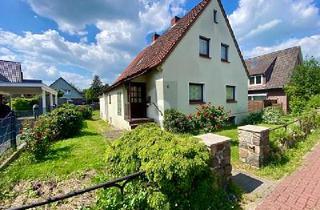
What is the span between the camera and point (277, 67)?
A: 2344 centimetres

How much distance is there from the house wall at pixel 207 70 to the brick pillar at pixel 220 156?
684cm

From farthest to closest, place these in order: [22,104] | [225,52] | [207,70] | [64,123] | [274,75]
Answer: [22,104] → [274,75] → [225,52] → [207,70] → [64,123]

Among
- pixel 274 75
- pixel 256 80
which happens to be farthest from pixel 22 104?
pixel 274 75

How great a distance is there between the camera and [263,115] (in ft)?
48.2

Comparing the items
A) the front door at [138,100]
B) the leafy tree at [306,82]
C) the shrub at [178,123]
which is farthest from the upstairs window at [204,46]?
the leafy tree at [306,82]

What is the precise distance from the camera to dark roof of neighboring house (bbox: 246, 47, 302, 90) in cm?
2193

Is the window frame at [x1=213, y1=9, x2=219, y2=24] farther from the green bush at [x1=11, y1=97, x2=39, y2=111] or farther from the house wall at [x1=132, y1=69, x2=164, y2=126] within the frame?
Result: the green bush at [x1=11, y1=97, x2=39, y2=111]

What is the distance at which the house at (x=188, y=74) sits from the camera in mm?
10906

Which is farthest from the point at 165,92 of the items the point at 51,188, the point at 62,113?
the point at 51,188

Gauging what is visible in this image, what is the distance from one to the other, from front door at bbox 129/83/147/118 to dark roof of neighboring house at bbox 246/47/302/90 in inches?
638

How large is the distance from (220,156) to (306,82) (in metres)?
18.5

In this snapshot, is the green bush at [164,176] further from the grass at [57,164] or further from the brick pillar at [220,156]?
the grass at [57,164]

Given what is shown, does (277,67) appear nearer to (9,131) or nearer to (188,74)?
(188,74)

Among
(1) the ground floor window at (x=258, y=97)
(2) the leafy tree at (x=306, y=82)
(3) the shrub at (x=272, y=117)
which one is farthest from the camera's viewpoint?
(1) the ground floor window at (x=258, y=97)
